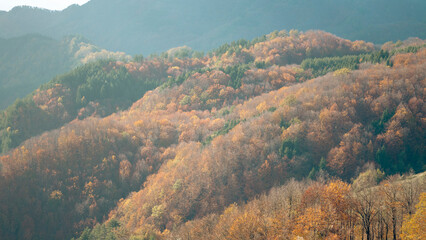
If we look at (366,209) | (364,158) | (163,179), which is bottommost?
(364,158)

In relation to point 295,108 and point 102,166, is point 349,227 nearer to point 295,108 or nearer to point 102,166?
point 295,108

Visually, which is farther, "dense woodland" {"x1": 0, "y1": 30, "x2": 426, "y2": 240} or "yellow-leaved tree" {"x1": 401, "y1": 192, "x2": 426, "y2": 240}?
"dense woodland" {"x1": 0, "y1": 30, "x2": 426, "y2": 240}

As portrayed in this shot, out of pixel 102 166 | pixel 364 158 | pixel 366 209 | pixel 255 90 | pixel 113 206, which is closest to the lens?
pixel 366 209

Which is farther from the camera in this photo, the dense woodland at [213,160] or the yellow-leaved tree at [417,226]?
the dense woodland at [213,160]

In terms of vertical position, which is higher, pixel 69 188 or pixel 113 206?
pixel 69 188

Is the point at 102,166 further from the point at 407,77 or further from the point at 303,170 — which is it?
the point at 407,77

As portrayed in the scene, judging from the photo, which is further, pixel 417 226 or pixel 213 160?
pixel 213 160

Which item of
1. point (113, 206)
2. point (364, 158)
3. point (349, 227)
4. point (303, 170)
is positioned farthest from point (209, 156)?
point (349, 227)

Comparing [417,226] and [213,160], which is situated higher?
[417,226]

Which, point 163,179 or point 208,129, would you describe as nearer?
point 163,179

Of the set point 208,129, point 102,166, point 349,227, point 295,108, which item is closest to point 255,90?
point 208,129

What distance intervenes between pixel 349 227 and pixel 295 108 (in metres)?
72.4

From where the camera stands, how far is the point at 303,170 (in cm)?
10506

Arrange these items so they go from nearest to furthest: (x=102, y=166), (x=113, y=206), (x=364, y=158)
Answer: (x=364, y=158) → (x=113, y=206) → (x=102, y=166)
